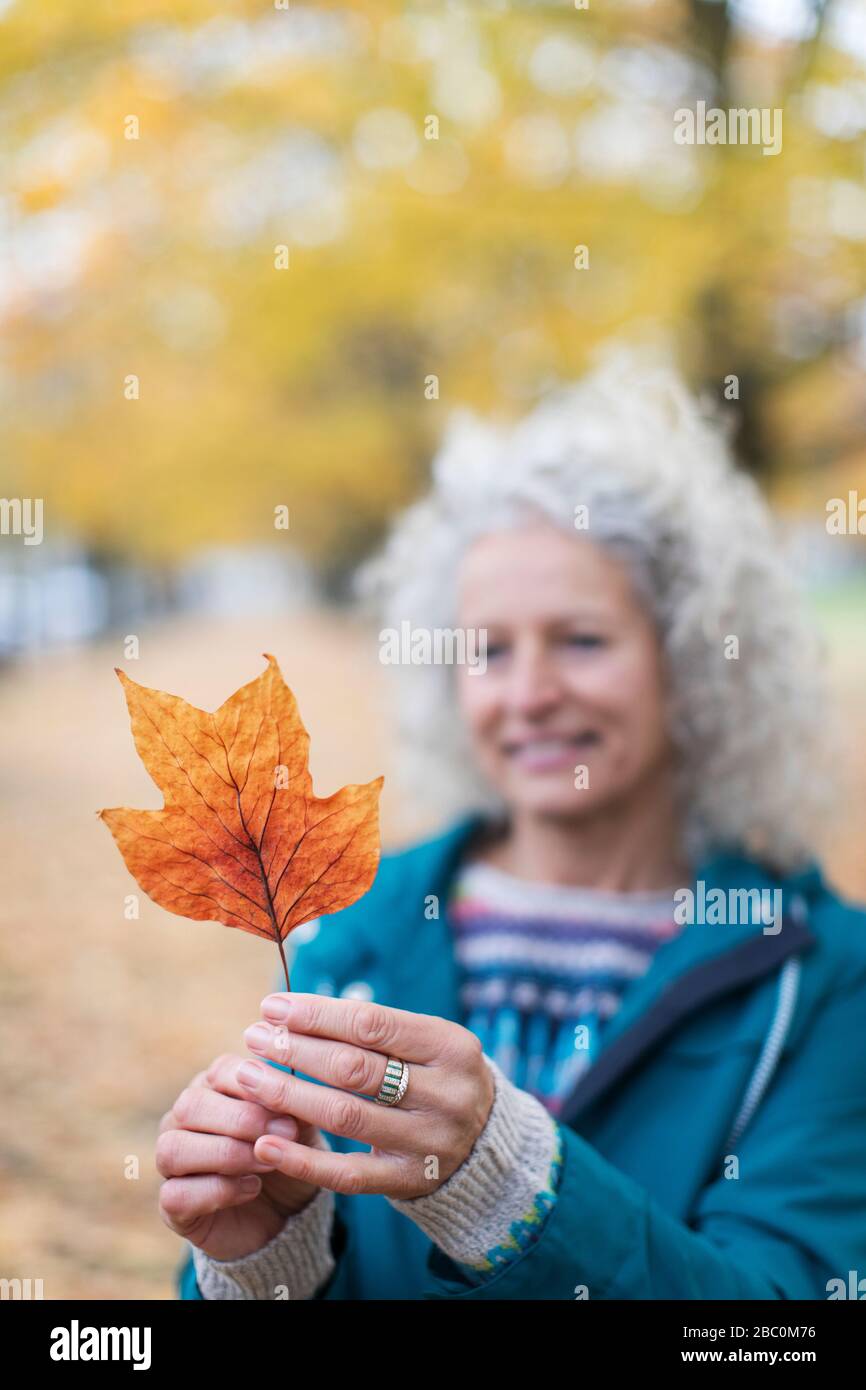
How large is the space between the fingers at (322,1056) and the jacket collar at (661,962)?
23.8 inches

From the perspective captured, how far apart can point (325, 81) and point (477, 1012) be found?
3960 millimetres

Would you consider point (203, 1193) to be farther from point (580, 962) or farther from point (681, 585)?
point (681, 585)

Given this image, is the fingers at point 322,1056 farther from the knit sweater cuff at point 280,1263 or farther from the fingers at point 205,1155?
the knit sweater cuff at point 280,1263

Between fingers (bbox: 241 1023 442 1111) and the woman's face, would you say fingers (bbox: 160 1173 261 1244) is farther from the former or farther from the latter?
the woman's face

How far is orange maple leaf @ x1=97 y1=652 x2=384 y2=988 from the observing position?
94 centimetres

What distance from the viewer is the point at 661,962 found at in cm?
166

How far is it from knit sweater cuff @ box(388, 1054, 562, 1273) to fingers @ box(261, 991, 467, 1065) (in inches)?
4.3

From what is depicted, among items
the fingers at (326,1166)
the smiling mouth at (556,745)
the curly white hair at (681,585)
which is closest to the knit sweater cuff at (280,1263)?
the fingers at (326,1166)

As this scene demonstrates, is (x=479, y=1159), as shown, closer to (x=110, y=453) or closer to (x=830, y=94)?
(x=830, y=94)

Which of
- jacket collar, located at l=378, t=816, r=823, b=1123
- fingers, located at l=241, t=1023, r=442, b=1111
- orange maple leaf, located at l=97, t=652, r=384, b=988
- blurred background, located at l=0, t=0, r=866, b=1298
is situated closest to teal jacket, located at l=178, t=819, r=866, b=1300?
jacket collar, located at l=378, t=816, r=823, b=1123

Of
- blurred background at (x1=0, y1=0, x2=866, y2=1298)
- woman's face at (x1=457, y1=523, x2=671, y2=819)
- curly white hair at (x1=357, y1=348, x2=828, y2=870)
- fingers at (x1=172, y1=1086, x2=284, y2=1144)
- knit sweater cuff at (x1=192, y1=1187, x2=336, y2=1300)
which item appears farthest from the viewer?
blurred background at (x1=0, y1=0, x2=866, y2=1298)

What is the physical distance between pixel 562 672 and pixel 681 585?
0.87 feet

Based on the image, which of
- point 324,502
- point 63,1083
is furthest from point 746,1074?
point 324,502

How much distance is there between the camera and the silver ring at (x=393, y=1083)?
101 centimetres
